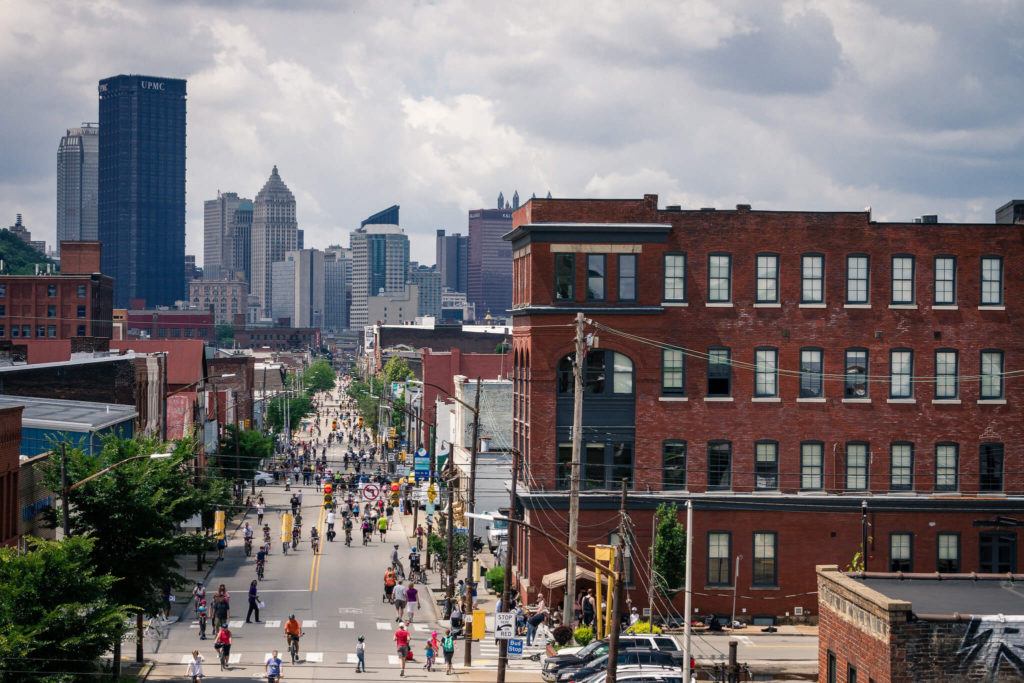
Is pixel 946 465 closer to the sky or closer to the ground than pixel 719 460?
closer to the ground

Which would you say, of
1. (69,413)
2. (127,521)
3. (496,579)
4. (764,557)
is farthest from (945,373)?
(69,413)

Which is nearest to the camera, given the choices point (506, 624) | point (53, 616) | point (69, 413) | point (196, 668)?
point (53, 616)

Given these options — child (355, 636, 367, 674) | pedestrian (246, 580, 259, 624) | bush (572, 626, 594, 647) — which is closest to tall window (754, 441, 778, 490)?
bush (572, 626, 594, 647)

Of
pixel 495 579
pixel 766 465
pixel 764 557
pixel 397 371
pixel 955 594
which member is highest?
pixel 397 371

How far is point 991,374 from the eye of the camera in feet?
176

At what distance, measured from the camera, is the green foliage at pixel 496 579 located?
58031mm

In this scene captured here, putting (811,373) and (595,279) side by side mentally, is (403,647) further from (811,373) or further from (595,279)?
(811,373)

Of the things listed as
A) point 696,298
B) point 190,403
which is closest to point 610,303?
point 696,298

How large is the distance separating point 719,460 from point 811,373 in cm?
523

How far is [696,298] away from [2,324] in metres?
126

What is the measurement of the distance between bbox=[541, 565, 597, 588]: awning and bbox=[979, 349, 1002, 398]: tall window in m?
18.2

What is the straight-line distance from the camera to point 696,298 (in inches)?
2072

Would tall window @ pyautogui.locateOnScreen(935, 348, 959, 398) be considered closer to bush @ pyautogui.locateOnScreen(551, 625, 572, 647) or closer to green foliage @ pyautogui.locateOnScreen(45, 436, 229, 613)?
bush @ pyautogui.locateOnScreen(551, 625, 572, 647)

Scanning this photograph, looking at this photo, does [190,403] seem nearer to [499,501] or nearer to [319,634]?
[499,501]
